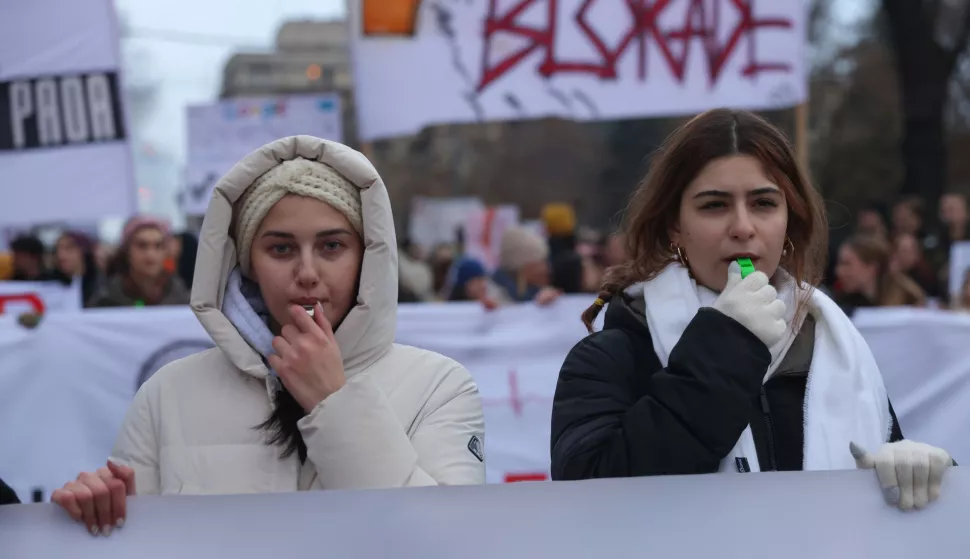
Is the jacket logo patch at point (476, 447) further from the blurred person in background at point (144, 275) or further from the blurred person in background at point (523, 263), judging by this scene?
the blurred person in background at point (523, 263)

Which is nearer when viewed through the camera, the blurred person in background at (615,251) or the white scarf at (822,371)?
the white scarf at (822,371)

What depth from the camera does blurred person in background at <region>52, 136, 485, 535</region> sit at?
2.10m

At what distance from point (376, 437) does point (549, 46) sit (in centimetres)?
553

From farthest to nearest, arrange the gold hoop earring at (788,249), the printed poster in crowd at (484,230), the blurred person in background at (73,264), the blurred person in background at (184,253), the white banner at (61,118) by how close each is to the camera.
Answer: the printed poster in crowd at (484,230) → the blurred person in background at (73,264) → the blurred person in background at (184,253) → the white banner at (61,118) → the gold hoop earring at (788,249)

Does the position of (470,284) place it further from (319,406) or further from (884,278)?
(319,406)

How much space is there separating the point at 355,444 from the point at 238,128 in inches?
253

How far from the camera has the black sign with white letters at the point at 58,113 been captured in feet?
22.0

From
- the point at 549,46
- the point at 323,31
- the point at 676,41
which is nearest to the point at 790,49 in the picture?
the point at 676,41

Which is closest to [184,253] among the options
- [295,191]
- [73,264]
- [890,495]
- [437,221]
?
[73,264]

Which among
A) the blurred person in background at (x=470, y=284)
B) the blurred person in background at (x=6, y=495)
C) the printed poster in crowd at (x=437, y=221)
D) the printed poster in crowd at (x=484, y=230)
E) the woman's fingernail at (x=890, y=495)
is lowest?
the printed poster in crowd at (x=437, y=221)

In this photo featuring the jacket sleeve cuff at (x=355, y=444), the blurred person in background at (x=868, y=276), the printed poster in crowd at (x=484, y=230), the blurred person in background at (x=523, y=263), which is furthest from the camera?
the printed poster in crowd at (x=484, y=230)

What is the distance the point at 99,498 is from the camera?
1978mm

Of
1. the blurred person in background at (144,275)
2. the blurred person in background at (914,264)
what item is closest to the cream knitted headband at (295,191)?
the blurred person in background at (144,275)

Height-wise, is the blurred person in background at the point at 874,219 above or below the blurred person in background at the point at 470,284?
above
